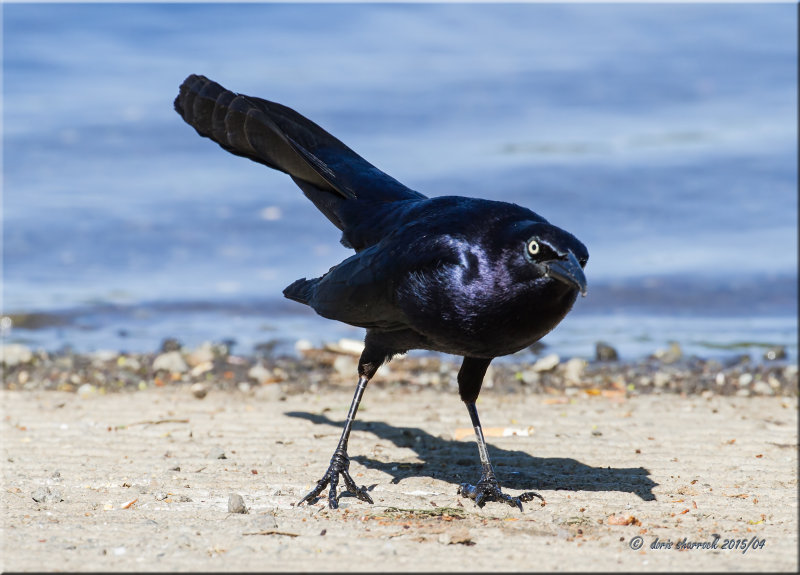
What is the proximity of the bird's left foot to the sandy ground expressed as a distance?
53 millimetres

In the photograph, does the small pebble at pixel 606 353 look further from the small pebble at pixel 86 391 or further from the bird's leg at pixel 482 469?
the small pebble at pixel 86 391

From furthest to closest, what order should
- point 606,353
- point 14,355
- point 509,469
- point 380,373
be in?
point 606,353, point 14,355, point 380,373, point 509,469

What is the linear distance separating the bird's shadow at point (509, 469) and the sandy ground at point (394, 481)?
18mm

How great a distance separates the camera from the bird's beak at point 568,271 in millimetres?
4180

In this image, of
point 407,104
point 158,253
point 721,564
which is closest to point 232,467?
point 721,564

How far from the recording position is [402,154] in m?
15.2

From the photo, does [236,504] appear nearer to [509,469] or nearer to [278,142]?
[509,469]

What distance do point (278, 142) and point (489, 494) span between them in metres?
2.26

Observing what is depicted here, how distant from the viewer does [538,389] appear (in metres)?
7.78

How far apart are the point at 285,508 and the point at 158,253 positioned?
7.87m

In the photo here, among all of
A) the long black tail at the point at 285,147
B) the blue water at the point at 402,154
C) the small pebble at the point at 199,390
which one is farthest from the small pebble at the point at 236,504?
the blue water at the point at 402,154

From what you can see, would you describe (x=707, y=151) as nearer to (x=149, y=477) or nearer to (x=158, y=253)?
(x=158, y=253)

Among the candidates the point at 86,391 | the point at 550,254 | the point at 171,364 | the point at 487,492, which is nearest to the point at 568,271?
the point at 550,254

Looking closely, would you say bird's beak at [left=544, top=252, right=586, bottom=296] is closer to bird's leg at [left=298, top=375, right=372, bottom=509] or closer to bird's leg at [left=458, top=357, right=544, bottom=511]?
bird's leg at [left=458, top=357, right=544, bottom=511]
